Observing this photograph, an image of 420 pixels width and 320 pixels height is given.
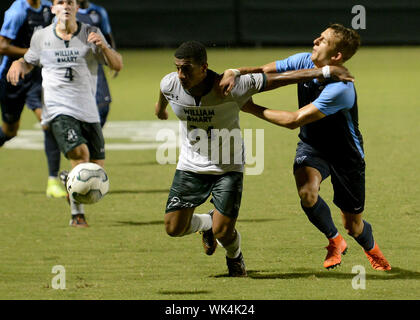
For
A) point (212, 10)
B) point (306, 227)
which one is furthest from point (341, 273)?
point (212, 10)

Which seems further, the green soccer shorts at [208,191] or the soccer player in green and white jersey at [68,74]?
the soccer player in green and white jersey at [68,74]

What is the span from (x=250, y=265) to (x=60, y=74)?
9.17 feet

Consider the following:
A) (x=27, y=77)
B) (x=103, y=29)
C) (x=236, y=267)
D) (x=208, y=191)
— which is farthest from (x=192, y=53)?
(x=103, y=29)

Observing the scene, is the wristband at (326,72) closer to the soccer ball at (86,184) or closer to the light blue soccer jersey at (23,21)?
the soccer ball at (86,184)

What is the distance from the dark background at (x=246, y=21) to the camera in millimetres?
27969

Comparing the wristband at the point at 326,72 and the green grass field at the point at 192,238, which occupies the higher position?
the wristband at the point at 326,72

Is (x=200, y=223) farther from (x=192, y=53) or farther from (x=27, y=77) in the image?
(x=27, y=77)

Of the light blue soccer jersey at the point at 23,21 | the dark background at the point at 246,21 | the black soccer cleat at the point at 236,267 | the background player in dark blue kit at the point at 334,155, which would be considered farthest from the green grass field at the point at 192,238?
the dark background at the point at 246,21

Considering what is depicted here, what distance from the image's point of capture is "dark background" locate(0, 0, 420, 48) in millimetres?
27969

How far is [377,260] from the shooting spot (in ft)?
22.6

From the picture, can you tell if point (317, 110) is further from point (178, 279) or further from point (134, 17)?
point (134, 17)

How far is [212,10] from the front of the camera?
93.6 ft

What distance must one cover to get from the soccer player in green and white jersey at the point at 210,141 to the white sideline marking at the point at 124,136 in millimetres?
7286

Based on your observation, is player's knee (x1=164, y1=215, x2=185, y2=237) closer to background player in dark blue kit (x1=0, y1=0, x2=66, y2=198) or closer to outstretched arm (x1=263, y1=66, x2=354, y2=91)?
outstretched arm (x1=263, y1=66, x2=354, y2=91)
